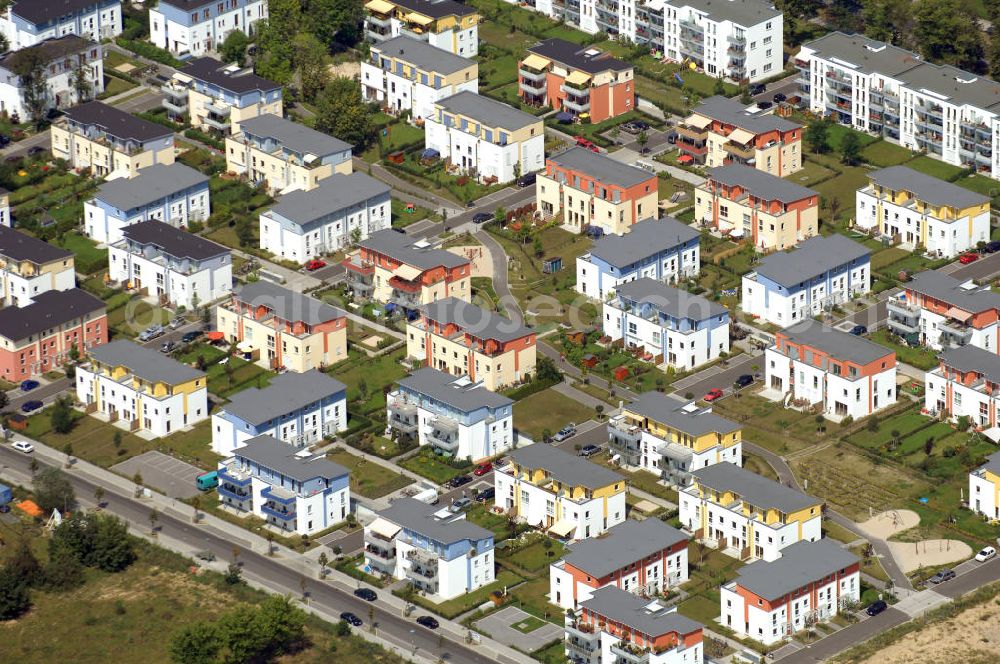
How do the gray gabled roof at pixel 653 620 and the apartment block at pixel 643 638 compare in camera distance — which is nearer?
the apartment block at pixel 643 638

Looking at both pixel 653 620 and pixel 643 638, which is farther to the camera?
pixel 653 620

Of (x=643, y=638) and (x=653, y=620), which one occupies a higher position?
(x=653, y=620)

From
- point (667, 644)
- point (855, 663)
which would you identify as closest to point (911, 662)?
point (855, 663)

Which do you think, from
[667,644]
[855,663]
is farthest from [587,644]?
[855,663]

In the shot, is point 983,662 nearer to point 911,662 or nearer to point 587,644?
point 911,662

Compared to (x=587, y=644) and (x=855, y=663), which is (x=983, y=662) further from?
(x=587, y=644)

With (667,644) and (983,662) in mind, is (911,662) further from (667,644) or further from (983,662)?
(667,644)

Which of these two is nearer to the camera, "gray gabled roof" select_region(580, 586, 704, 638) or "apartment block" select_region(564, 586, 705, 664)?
"apartment block" select_region(564, 586, 705, 664)

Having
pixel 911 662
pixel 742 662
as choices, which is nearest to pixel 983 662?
pixel 911 662
